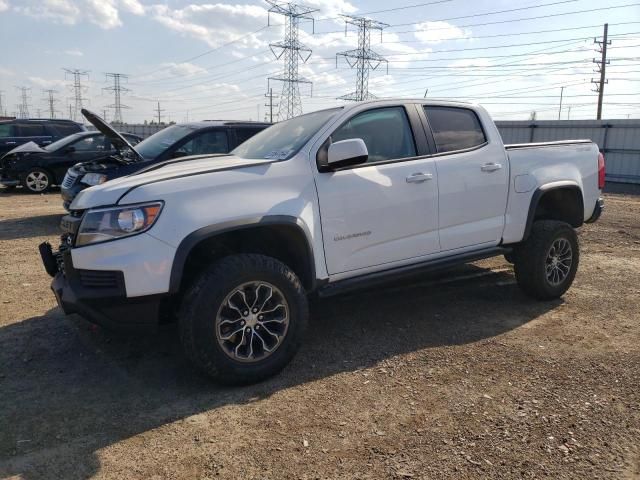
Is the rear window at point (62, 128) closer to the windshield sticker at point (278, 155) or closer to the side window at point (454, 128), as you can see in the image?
the windshield sticker at point (278, 155)

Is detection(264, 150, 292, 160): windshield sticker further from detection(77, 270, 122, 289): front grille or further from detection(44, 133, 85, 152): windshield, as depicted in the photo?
detection(44, 133, 85, 152): windshield

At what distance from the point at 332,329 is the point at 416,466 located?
200 cm

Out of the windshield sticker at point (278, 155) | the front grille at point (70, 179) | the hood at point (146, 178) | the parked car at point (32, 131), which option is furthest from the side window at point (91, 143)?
the windshield sticker at point (278, 155)

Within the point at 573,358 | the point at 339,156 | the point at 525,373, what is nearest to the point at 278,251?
the point at 339,156

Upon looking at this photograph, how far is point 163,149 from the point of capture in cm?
816

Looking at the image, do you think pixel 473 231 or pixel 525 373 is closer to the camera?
pixel 525 373

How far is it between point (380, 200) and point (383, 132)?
26.6 inches

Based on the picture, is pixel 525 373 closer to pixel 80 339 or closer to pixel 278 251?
pixel 278 251

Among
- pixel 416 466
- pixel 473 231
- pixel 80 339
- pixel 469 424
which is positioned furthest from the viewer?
pixel 473 231

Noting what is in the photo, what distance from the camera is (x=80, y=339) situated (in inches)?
176

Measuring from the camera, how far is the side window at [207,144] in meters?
8.31

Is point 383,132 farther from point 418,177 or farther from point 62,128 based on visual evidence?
point 62,128

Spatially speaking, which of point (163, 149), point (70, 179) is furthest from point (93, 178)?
point (163, 149)

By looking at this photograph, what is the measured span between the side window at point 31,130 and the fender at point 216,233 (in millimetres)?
15986
